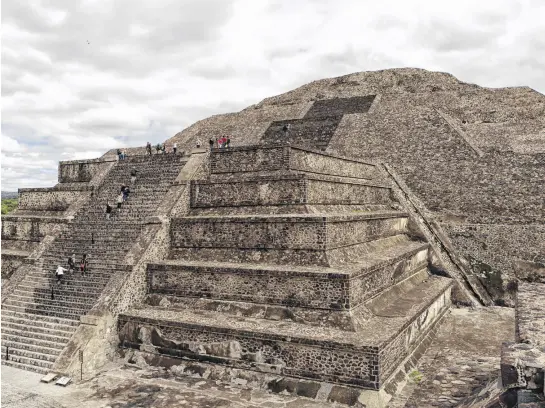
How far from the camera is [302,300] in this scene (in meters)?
8.18

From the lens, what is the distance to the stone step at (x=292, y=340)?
23.0 feet

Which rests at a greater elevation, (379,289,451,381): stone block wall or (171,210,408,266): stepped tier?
(171,210,408,266): stepped tier

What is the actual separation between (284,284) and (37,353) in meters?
4.87

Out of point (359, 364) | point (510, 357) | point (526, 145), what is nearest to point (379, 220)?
point (359, 364)

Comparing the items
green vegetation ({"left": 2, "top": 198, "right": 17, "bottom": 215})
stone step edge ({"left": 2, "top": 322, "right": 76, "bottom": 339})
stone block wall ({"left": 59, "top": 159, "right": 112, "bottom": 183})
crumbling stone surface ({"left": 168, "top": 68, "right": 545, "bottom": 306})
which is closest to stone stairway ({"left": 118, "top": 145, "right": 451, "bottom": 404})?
stone step edge ({"left": 2, "top": 322, "right": 76, "bottom": 339})

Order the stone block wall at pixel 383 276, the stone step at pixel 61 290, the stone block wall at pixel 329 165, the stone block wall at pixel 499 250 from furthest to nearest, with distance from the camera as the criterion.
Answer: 1. the stone block wall at pixel 499 250
2. the stone block wall at pixel 329 165
3. the stone step at pixel 61 290
4. the stone block wall at pixel 383 276

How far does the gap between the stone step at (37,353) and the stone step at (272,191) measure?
4319 mm

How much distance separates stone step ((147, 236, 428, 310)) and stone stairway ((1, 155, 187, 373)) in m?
1.05

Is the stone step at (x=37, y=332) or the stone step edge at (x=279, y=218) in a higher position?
the stone step edge at (x=279, y=218)

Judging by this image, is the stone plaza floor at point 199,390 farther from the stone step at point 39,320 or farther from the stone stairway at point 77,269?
the stone step at point 39,320

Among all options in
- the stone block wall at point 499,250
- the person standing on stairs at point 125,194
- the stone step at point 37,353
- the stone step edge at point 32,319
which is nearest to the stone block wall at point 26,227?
the person standing on stairs at point 125,194

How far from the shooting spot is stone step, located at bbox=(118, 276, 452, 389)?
23.0 ft

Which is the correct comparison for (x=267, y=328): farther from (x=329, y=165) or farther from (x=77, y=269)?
(x=329, y=165)

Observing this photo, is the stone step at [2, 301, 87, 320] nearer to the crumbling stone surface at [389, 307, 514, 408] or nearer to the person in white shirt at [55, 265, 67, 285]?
the person in white shirt at [55, 265, 67, 285]
